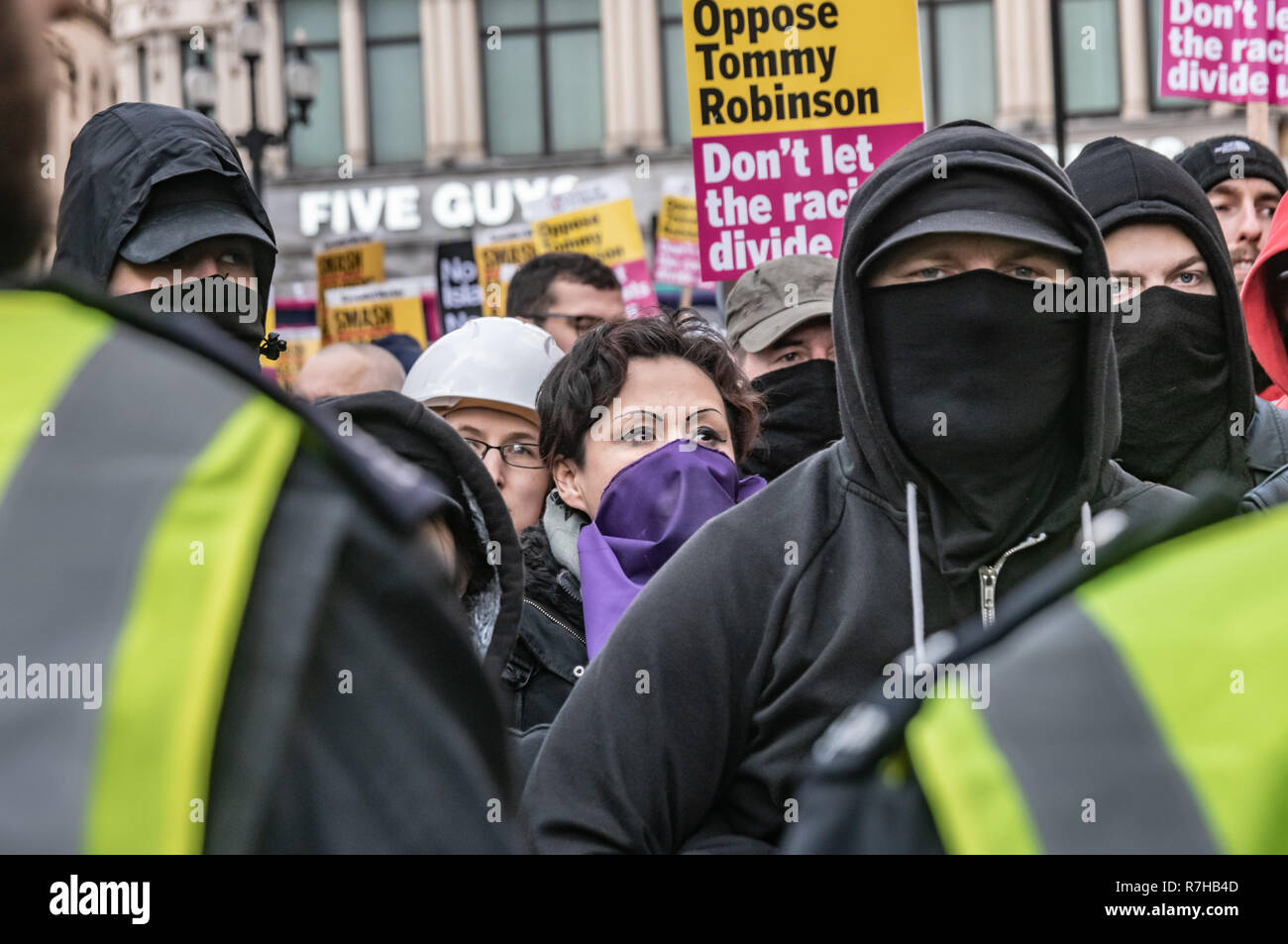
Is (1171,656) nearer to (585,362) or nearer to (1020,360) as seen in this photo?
(1020,360)

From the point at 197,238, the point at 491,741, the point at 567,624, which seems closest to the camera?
the point at 491,741

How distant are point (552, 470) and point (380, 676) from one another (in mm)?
2973

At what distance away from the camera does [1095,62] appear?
29.3m

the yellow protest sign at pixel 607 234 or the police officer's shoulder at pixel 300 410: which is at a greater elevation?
the yellow protest sign at pixel 607 234

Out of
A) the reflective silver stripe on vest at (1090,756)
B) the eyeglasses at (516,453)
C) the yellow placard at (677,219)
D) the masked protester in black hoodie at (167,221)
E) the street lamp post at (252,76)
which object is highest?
the street lamp post at (252,76)

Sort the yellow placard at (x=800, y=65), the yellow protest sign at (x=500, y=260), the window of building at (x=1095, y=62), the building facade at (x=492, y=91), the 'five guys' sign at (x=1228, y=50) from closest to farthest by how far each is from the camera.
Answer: the yellow placard at (x=800, y=65), the 'five guys' sign at (x=1228, y=50), the yellow protest sign at (x=500, y=260), the window of building at (x=1095, y=62), the building facade at (x=492, y=91)

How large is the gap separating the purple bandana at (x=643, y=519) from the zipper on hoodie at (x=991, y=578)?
92 cm

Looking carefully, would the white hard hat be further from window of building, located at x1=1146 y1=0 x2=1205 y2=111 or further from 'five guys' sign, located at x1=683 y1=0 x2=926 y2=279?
window of building, located at x1=1146 y1=0 x2=1205 y2=111

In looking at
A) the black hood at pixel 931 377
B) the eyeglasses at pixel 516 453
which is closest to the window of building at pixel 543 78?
the eyeglasses at pixel 516 453

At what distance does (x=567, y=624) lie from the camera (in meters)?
3.66

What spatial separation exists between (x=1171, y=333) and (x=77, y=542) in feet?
11.5

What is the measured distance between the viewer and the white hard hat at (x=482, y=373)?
4.65m

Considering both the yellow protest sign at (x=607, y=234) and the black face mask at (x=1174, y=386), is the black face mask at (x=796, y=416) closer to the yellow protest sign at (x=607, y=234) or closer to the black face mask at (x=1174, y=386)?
the black face mask at (x=1174, y=386)
